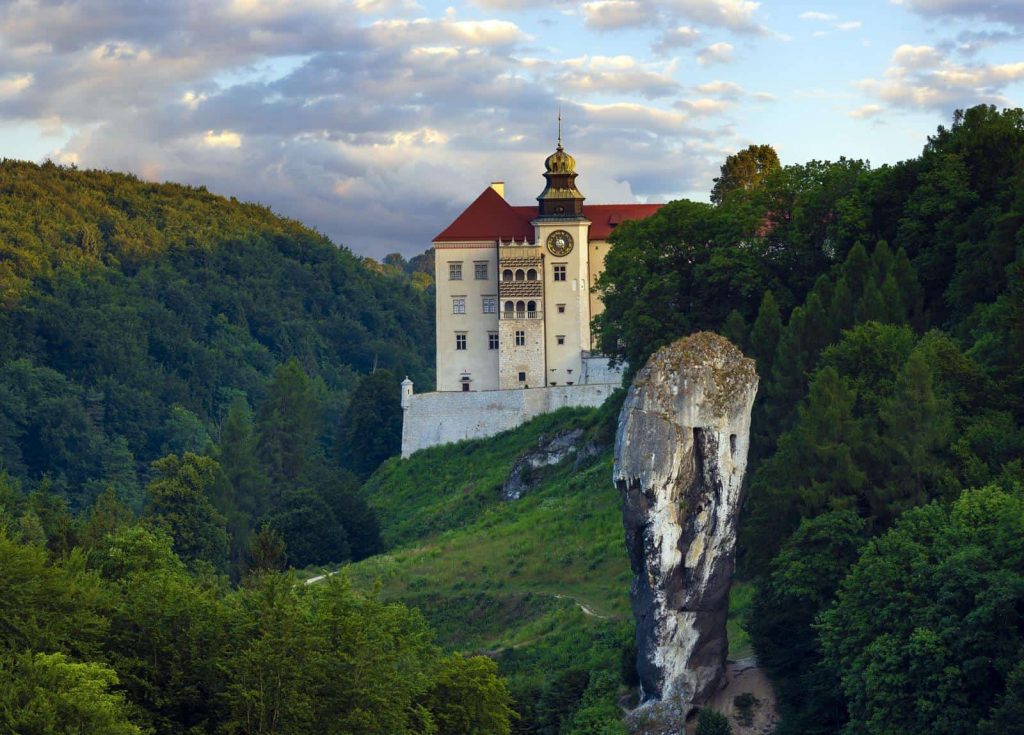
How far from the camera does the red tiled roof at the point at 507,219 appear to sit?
4031 inches

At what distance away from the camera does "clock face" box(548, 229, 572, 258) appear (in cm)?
10125

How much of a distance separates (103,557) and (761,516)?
64.2 ft

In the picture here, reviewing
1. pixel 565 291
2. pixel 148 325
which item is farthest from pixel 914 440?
pixel 148 325

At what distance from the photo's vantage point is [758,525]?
5850cm

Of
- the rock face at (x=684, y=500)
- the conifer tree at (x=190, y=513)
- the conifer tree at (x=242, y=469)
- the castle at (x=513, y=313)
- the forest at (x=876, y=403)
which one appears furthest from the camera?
the conifer tree at (x=242, y=469)

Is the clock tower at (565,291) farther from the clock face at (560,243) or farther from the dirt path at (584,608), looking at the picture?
the dirt path at (584,608)

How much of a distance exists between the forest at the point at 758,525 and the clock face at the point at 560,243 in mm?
7158

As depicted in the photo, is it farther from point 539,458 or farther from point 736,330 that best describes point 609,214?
point 736,330

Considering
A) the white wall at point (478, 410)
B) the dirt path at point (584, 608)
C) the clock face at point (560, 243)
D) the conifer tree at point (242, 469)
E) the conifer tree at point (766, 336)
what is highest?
the clock face at point (560, 243)

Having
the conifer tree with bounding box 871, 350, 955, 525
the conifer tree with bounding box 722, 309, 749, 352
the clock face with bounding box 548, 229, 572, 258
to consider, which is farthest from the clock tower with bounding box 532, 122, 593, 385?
the conifer tree with bounding box 871, 350, 955, 525

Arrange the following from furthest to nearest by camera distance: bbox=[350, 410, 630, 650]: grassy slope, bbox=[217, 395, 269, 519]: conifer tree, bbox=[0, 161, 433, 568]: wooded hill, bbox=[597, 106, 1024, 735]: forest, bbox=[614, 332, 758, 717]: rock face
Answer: bbox=[0, 161, 433, 568]: wooded hill
bbox=[217, 395, 269, 519]: conifer tree
bbox=[350, 410, 630, 650]: grassy slope
bbox=[614, 332, 758, 717]: rock face
bbox=[597, 106, 1024, 735]: forest

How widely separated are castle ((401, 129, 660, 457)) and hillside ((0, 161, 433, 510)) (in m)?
18.6

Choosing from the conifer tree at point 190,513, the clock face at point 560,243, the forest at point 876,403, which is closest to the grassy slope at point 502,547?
the forest at point 876,403

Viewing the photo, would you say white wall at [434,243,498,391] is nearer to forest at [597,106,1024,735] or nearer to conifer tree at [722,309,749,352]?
forest at [597,106,1024,735]
